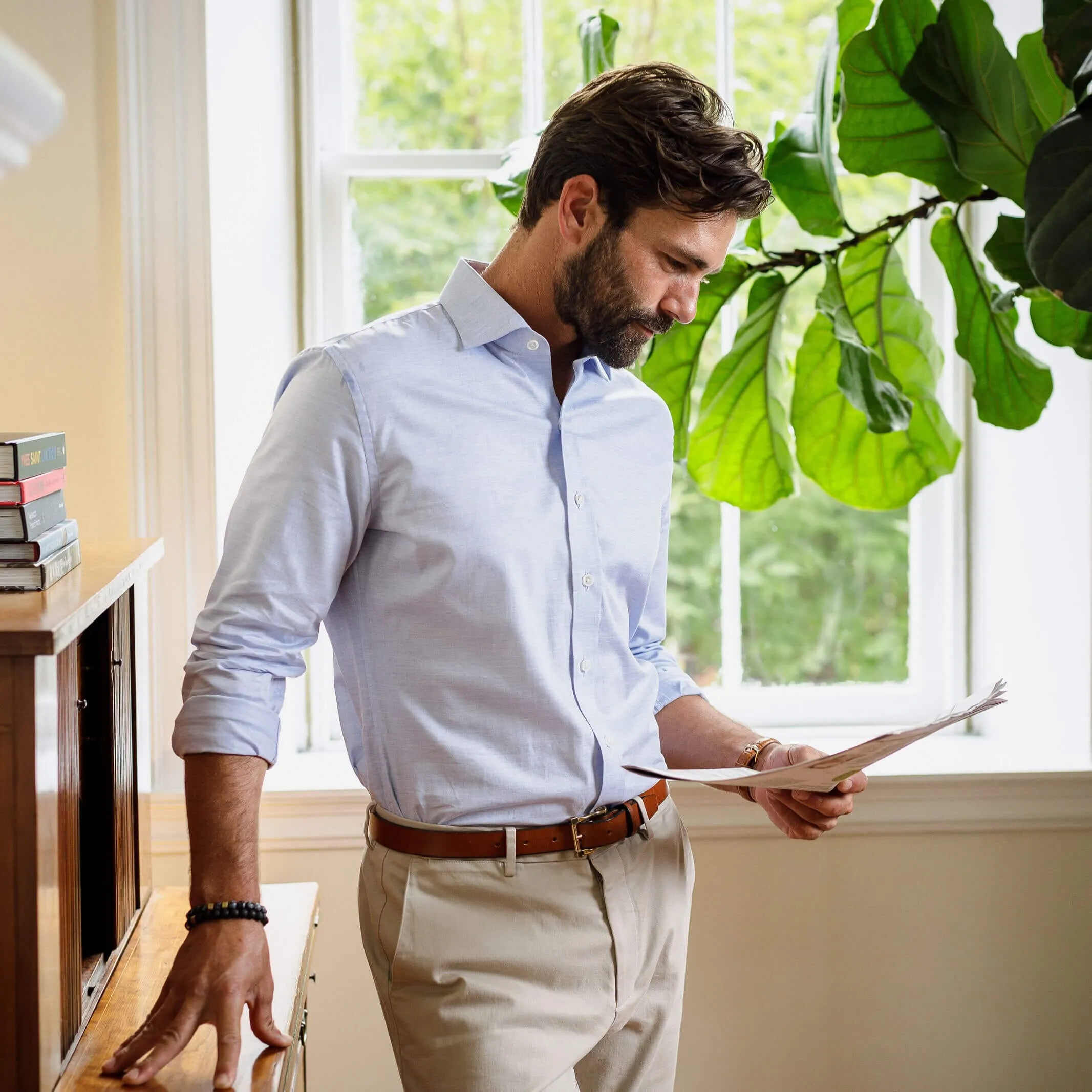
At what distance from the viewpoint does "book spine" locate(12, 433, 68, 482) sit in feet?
3.24

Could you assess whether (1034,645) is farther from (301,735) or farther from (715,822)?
(301,735)

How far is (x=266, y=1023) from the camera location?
1.00m

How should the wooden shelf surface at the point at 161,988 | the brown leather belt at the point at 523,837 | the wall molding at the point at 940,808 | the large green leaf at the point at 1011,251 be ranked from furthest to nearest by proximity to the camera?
1. the wall molding at the point at 940,808
2. the large green leaf at the point at 1011,251
3. the brown leather belt at the point at 523,837
4. the wooden shelf surface at the point at 161,988

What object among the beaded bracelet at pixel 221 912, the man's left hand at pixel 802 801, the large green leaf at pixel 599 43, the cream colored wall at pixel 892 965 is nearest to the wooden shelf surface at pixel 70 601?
the beaded bracelet at pixel 221 912

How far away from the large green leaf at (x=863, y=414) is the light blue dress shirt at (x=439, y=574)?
621 mm

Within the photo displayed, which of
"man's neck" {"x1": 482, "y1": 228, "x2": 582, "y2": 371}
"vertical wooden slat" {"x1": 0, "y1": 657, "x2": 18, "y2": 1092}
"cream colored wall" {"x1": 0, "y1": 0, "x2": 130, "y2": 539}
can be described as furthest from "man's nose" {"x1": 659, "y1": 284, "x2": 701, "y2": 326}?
"cream colored wall" {"x1": 0, "y1": 0, "x2": 130, "y2": 539}

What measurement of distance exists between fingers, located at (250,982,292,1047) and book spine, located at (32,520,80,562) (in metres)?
0.44

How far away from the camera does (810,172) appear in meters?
1.63

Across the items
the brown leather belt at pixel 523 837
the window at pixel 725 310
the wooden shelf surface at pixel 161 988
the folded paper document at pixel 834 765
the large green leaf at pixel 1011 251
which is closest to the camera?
the wooden shelf surface at pixel 161 988

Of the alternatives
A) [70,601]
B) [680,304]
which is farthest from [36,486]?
[680,304]

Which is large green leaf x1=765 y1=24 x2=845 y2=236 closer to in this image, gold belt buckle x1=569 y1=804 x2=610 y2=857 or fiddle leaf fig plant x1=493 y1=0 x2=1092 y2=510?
fiddle leaf fig plant x1=493 y1=0 x2=1092 y2=510

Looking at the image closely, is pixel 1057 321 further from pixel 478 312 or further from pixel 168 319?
pixel 168 319

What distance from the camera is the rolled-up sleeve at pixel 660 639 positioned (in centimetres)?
147

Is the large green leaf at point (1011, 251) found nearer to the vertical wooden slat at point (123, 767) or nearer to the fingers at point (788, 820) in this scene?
the fingers at point (788, 820)
